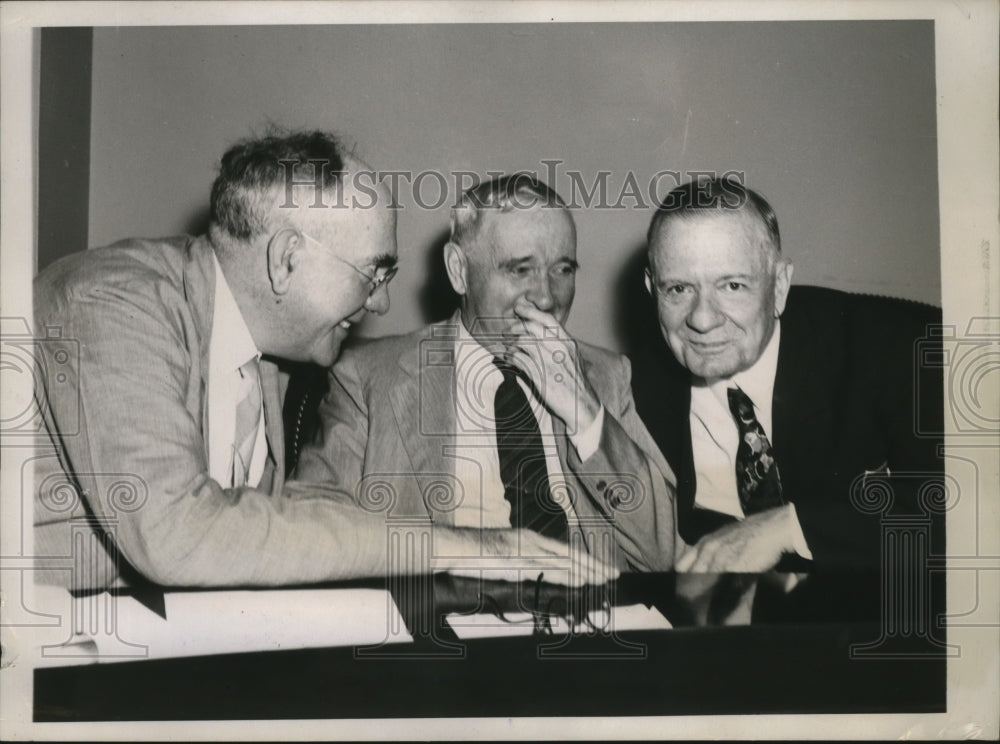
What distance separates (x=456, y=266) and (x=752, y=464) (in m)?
0.83

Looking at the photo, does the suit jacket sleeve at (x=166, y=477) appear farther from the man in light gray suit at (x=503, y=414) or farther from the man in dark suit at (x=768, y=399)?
the man in dark suit at (x=768, y=399)

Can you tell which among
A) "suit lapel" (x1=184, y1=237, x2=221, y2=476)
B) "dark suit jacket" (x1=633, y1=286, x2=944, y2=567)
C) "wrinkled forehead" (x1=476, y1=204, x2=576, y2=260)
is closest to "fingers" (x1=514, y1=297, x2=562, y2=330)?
"wrinkled forehead" (x1=476, y1=204, x2=576, y2=260)

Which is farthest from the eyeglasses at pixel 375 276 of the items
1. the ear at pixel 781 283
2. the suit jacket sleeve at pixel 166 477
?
the ear at pixel 781 283

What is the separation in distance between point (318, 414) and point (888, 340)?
4.42 feet

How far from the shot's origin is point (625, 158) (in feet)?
7.14

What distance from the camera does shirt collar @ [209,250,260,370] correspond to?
82.6 inches

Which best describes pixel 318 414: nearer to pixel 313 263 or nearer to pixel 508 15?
pixel 313 263

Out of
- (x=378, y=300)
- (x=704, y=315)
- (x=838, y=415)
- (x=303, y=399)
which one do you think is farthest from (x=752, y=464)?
(x=303, y=399)

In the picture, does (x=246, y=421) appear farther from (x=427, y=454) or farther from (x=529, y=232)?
(x=529, y=232)

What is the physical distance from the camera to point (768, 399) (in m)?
2.19

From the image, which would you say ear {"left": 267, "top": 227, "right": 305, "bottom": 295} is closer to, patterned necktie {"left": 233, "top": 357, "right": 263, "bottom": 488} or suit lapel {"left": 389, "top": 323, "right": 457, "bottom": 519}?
patterned necktie {"left": 233, "top": 357, "right": 263, "bottom": 488}

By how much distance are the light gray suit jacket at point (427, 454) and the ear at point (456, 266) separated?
3.3 inches

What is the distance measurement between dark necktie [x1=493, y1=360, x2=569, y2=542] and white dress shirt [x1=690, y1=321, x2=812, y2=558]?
35 centimetres

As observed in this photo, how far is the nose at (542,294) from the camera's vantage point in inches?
84.5
